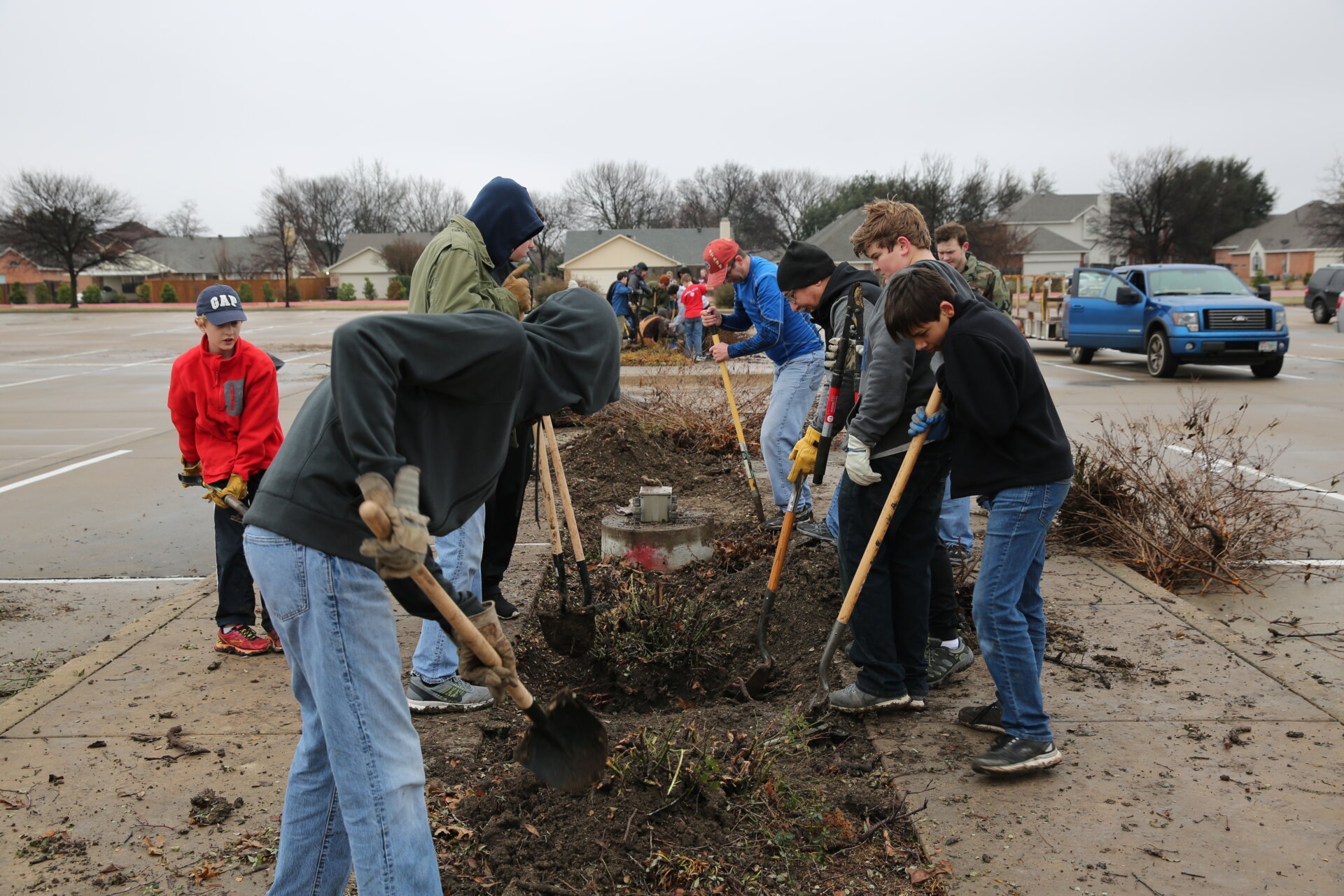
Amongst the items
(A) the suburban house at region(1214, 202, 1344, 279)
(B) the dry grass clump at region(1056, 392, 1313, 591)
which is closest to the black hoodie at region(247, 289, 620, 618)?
(B) the dry grass clump at region(1056, 392, 1313, 591)

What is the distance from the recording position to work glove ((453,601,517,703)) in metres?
2.38

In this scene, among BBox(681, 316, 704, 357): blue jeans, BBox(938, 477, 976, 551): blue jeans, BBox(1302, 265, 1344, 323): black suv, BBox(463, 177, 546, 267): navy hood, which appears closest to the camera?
BBox(463, 177, 546, 267): navy hood

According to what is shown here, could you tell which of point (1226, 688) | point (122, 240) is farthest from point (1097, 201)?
point (1226, 688)

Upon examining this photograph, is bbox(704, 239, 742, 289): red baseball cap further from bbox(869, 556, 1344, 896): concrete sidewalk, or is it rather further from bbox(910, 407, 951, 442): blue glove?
bbox(869, 556, 1344, 896): concrete sidewalk

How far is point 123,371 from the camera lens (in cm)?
2133

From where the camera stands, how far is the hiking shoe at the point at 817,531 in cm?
→ 603

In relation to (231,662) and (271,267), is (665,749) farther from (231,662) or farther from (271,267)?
(271,267)

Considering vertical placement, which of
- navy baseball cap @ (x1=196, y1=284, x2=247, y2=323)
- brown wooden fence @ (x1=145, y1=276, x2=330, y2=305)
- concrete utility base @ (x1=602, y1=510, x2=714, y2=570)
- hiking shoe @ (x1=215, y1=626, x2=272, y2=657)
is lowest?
hiking shoe @ (x1=215, y1=626, x2=272, y2=657)

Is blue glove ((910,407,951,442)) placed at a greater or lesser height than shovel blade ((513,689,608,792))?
greater

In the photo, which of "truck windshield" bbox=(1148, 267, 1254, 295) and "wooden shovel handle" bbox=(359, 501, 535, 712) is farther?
"truck windshield" bbox=(1148, 267, 1254, 295)

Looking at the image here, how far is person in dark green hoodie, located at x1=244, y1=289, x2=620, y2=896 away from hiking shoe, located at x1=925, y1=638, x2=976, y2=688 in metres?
2.50

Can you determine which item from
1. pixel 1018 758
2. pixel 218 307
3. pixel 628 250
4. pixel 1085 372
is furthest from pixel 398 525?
pixel 628 250

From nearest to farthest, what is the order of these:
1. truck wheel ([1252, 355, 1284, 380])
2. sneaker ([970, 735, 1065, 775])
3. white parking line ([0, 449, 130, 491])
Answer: sneaker ([970, 735, 1065, 775]), white parking line ([0, 449, 130, 491]), truck wheel ([1252, 355, 1284, 380])

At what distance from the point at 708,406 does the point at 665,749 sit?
7577 millimetres
